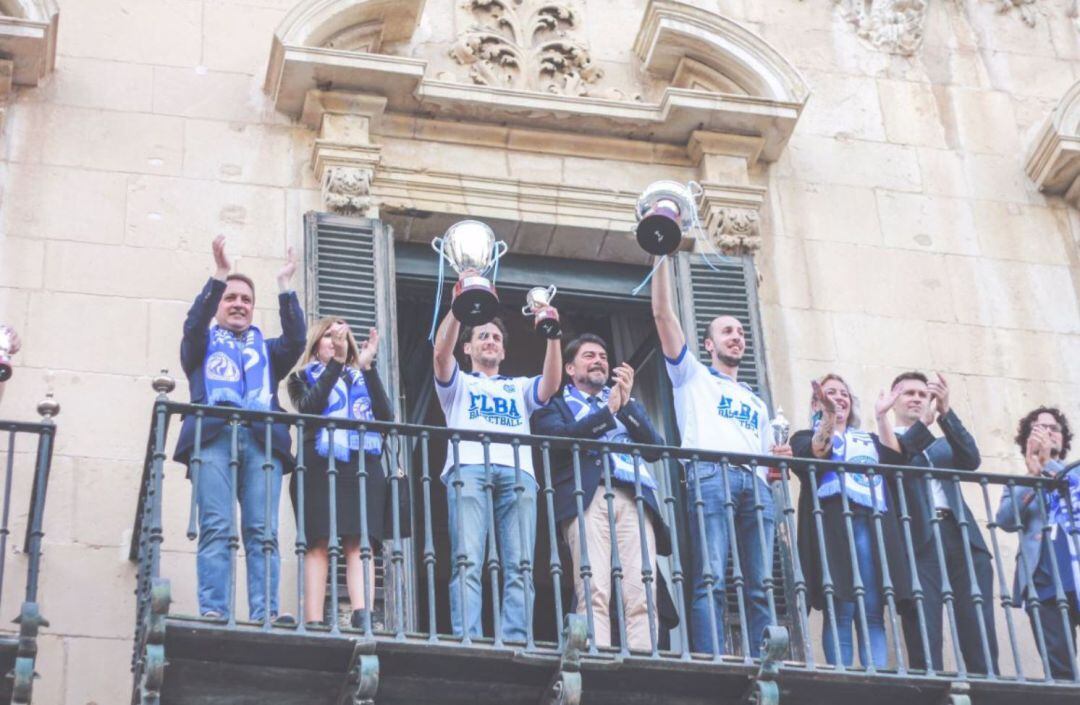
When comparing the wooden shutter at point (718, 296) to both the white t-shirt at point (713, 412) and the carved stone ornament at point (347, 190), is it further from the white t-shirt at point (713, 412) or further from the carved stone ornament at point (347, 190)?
the carved stone ornament at point (347, 190)

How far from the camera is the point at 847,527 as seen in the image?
10797 mm

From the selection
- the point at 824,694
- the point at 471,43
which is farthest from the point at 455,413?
the point at 471,43

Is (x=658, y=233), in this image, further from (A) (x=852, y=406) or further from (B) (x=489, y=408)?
(A) (x=852, y=406)

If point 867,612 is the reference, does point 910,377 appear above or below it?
above

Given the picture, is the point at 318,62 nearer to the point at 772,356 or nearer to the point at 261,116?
the point at 261,116

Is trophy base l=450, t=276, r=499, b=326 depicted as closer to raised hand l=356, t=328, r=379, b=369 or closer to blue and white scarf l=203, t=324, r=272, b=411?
raised hand l=356, t=328, r=379, b=369

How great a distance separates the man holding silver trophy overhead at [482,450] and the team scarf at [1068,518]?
2.35 m

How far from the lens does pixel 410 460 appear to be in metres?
11.5

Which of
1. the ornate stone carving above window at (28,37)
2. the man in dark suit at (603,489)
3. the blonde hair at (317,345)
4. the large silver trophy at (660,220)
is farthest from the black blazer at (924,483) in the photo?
the ornate stone carving above window at (28,37)

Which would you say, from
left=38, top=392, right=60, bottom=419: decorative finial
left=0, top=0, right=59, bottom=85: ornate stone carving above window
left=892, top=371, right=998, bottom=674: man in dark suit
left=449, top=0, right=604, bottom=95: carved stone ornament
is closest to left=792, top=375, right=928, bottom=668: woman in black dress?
left=892, top=371, right=998, bottom=674: man in dark suit

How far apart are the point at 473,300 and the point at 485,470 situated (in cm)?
74

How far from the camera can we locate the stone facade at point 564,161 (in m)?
11.9

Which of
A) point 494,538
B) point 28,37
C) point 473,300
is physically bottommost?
point 494,538

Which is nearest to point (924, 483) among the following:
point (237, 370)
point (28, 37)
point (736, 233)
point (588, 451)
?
point (588, 451)
